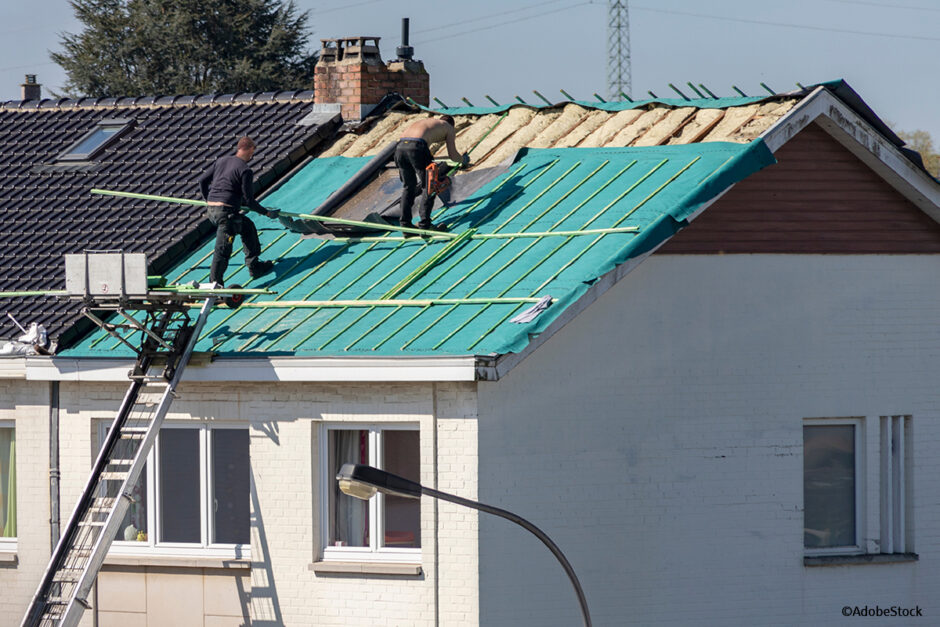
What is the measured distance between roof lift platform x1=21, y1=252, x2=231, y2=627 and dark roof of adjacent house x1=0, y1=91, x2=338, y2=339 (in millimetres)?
1773

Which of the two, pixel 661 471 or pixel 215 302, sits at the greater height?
pixel 215 302

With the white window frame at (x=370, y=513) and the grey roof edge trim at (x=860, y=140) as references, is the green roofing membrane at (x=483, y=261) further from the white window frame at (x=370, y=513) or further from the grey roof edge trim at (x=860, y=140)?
the white window frame at (x=370, y=513)

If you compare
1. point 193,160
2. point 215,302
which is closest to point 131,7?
point 193,160

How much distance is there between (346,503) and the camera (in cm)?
1653

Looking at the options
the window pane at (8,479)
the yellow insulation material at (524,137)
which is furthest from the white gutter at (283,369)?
the yellow insulation material at (524,137)

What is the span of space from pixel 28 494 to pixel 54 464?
0.56m

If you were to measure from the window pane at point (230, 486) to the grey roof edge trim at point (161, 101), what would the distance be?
6.99m

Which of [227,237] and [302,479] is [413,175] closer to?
[227,237]

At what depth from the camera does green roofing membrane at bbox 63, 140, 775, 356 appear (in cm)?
1586

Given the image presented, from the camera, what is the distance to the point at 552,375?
16.0m

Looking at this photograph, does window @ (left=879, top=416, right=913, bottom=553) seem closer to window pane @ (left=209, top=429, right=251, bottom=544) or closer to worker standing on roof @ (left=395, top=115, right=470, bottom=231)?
worker standing on roof @ (left=395, top=115, right=470, bottom=231)

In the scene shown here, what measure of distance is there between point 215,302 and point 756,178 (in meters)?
6.29

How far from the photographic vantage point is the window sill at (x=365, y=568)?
1577 cm

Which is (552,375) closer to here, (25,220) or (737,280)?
(737,280)
